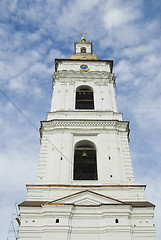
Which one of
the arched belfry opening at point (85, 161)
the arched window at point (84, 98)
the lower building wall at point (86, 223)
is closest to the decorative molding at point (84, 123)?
the arched belfry opening at point (85, 161)

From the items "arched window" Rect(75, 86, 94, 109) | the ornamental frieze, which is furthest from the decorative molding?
the ornamental frieze

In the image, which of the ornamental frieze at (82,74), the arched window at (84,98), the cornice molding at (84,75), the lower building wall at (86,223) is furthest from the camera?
the ornamental frieze at (82,74)

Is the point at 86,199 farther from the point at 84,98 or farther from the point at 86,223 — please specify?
the point at 84,98

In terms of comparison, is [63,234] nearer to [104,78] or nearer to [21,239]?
[21,239]

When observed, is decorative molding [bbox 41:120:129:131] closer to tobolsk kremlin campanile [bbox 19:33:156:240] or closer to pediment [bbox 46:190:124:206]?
tobolsk kremlin campanile [bbox 19:33:156:240]

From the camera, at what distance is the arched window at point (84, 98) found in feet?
81.8

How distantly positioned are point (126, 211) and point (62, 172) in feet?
16.1

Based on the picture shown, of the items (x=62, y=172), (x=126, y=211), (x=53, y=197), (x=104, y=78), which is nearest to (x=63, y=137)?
(x=62, y=172)

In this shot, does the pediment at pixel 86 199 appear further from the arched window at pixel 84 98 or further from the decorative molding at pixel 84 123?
the arched window at pixel 84 98

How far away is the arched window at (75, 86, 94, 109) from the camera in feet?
81.8

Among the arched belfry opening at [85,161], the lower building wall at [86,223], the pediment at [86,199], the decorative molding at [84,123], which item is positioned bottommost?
the lower building wall at [86,223]

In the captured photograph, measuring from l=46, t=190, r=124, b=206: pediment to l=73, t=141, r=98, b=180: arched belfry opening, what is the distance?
9.64 ft

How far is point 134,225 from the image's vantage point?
15297 mm

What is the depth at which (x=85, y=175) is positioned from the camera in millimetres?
19734
